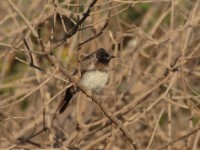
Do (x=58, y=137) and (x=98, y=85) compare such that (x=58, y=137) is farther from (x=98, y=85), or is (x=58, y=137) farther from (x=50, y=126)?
(x=98, y=85)

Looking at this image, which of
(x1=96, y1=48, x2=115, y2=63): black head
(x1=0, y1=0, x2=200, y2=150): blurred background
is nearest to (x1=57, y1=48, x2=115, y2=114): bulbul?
(x1=96, y1=48, x2=115, y2=63): black head

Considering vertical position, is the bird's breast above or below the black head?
below

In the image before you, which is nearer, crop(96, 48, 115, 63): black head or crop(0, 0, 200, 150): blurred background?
crop(0, 0, 200, 150): blurred background

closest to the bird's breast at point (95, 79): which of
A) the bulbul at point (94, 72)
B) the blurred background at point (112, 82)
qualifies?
the bulbul at point (94, 72)

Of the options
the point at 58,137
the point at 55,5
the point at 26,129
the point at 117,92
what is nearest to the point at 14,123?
the point at 26,129

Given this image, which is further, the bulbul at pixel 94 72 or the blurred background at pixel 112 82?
the bulbul at pixel 94 72

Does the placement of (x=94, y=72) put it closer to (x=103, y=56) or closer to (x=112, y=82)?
(x=103, y=56)

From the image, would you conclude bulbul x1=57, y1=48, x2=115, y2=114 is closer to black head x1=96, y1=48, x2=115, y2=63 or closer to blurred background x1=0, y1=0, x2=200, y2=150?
black head x1=96, y1=48, x2=115, y2=63

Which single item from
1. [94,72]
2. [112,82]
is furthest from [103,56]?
[112,82]

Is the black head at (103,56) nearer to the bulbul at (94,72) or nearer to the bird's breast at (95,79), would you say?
the bulbul at (94,72)
